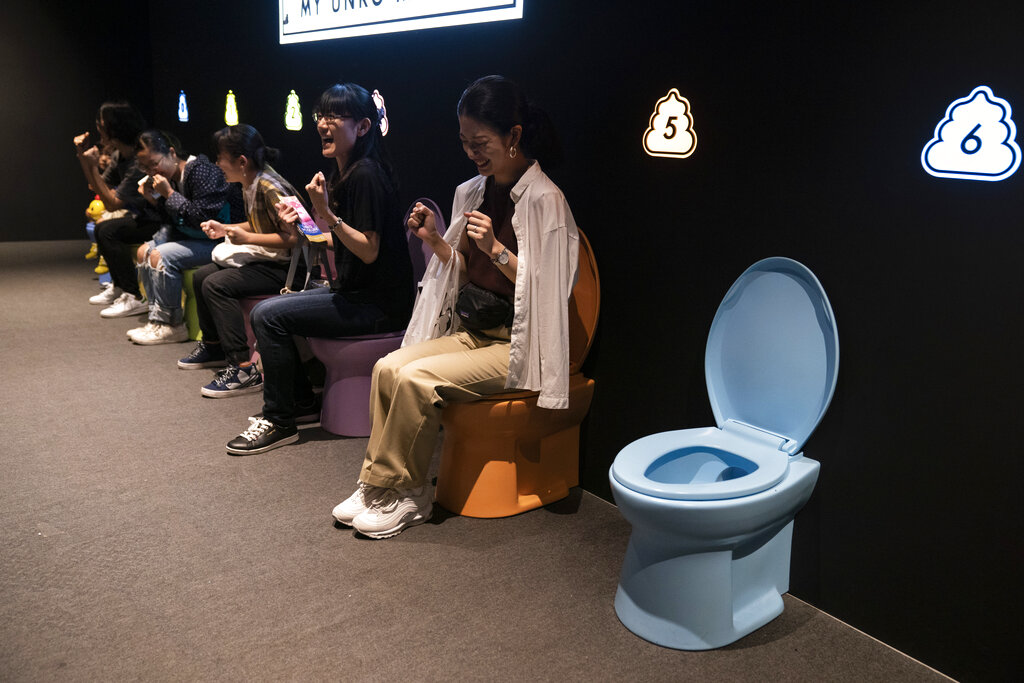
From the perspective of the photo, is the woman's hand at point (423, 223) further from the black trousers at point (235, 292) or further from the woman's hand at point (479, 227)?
the black trousers at point (235, 292)

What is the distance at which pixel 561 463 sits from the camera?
8.70ft

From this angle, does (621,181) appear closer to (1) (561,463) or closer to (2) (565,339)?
(2) (565,339)

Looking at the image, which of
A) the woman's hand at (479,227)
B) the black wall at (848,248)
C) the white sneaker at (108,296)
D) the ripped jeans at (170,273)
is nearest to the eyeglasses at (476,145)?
the woman's hand at (479,227)

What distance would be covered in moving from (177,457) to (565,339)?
4.96 ft

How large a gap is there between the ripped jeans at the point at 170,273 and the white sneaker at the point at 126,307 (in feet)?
1.91

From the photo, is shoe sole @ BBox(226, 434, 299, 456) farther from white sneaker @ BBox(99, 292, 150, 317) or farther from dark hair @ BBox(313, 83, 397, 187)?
white sneaker @ BBox(99, 292, 150, 317)

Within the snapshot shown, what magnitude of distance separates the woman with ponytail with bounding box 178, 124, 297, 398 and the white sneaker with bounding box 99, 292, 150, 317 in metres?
1.45

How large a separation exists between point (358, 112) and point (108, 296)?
10.4ft

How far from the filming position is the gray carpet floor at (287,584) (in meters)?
1.83

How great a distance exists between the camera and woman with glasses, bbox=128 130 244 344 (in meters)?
4.10

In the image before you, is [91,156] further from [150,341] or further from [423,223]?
[423,223]

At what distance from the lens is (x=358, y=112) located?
9.37 ft

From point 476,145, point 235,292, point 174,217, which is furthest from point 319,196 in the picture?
point 174,217

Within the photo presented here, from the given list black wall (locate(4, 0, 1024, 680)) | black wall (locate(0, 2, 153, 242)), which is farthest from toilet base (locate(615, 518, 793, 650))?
black wall (locate(0, 2, 153, 242))
